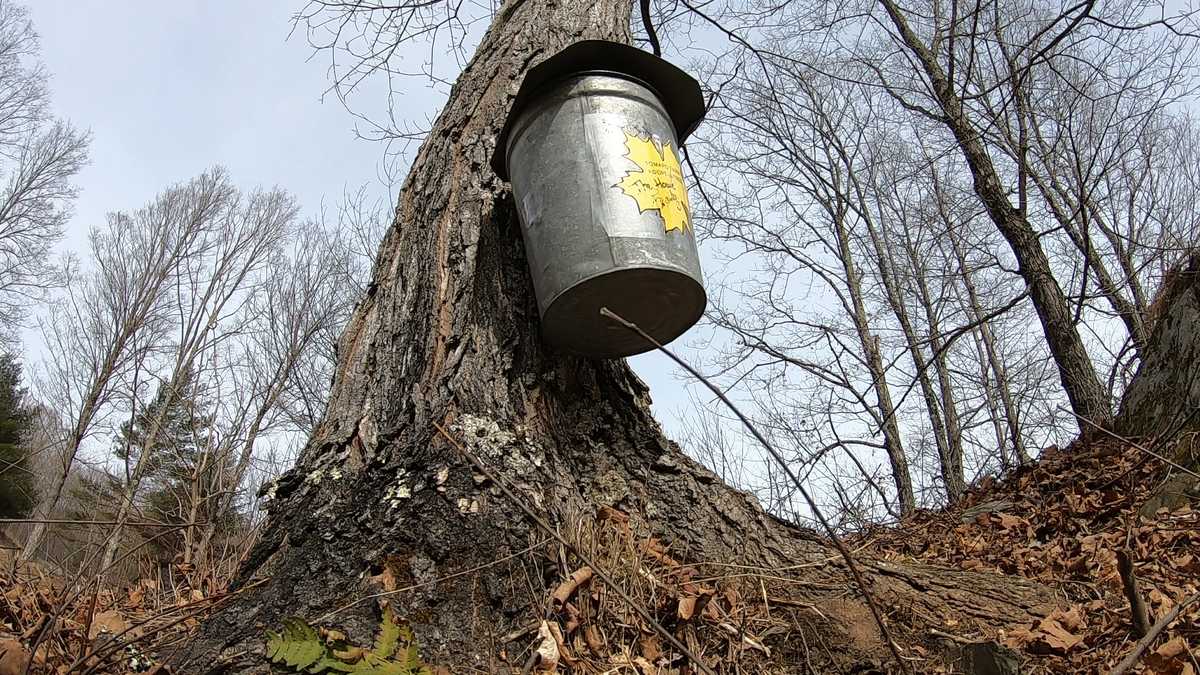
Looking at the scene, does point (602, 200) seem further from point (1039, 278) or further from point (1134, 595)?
point (1039, 278)

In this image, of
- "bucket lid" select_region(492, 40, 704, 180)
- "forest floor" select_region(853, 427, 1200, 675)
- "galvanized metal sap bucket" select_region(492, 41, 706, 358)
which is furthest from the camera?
"bucket lid" select_region(492, 40, 704, 180)

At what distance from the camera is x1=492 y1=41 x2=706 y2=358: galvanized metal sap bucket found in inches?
75.0

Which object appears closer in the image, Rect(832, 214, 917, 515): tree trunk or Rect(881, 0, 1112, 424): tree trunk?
Rect(881, 0, 1112, 424): tree trunk

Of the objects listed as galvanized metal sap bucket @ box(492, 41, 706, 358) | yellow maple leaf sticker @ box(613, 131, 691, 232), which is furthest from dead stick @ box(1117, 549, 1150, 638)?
yellow maple leaf sticker @ box(613, 131, 691, 232)

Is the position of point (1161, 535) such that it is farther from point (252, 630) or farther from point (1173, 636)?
point (252, 630)

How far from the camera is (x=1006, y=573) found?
2.26 metres

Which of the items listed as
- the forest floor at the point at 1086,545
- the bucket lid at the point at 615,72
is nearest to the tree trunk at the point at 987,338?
the forest floor at the point at 1086,545

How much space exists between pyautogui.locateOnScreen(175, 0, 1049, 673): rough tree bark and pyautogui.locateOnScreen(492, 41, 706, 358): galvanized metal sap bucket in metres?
0.18

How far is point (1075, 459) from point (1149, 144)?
548 cm

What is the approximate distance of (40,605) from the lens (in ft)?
6.14

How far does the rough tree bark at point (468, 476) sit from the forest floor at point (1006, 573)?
11cm

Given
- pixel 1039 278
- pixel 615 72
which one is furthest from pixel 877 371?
pixel 615 72

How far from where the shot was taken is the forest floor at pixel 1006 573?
141cm

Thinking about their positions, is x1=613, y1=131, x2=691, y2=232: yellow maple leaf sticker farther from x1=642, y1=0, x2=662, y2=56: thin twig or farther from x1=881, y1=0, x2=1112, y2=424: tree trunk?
x1=881, y1=0, x2=1112, y2=424: tree trunk
